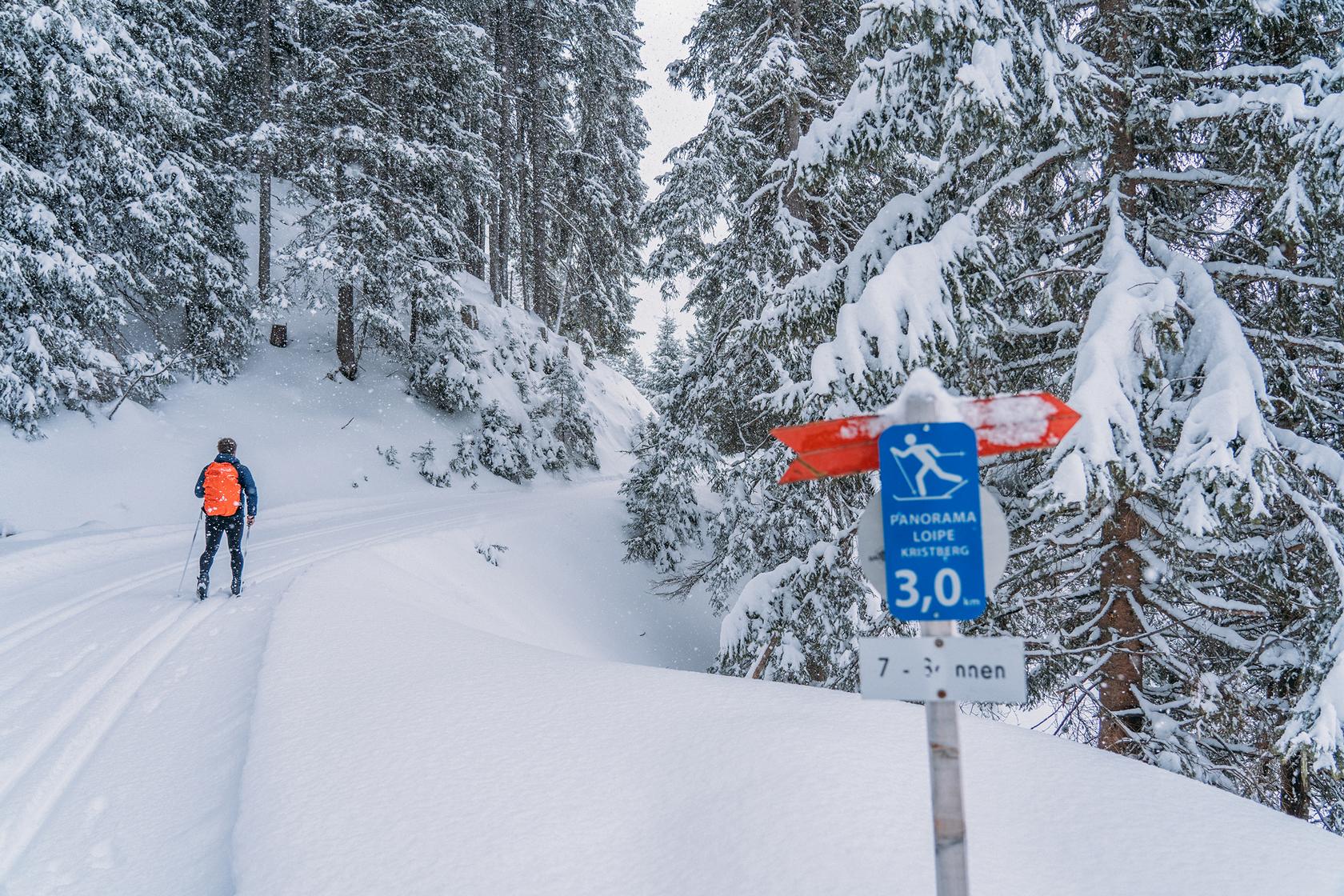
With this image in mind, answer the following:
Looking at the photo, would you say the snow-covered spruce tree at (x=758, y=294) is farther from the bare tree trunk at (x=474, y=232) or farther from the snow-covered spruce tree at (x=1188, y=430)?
the bare tree trunk at (x=474, y=232)

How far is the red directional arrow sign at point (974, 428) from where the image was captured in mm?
1890

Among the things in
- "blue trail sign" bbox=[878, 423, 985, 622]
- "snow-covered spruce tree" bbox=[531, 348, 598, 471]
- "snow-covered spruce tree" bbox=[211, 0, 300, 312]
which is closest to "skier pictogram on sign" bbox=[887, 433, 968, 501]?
"blue trail sign" bbox=[878, 423, 985, 622]

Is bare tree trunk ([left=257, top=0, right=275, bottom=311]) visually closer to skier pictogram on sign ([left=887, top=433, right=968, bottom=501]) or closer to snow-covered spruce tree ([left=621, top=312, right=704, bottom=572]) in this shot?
snow-covered spruce tree ([left=621, top=312, right=704, bottom=572])

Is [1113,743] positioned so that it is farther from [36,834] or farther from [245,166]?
[245,166]

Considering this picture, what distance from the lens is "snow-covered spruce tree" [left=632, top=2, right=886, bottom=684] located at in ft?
25.0

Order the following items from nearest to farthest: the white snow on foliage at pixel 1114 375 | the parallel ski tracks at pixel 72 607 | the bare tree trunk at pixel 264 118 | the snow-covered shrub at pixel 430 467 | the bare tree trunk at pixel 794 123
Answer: the white snow on foliage at pixel 1114 375, the parallel ski tracks at pixel 72 607, the bare tree trunk at pixel 794 123, the bare tree trunk at pixel 264 118, the snow-covered shrub at pixel 430 467

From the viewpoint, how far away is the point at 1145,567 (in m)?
5.39

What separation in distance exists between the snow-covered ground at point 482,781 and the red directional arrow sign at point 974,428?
62.0 inches

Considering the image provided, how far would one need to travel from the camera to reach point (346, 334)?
19469 mm

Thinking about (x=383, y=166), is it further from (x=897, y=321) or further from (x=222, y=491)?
(x=897, y=321)

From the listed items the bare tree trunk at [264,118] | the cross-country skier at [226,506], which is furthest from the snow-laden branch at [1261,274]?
the bare tree trunk at [264,118]

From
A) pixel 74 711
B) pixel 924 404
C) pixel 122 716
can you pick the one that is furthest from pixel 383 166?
pixel 924 404

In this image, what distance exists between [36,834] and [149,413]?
48.3 ft

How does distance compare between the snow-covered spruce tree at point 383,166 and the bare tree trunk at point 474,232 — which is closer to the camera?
the snow-covered spruce tree at point 383,166
